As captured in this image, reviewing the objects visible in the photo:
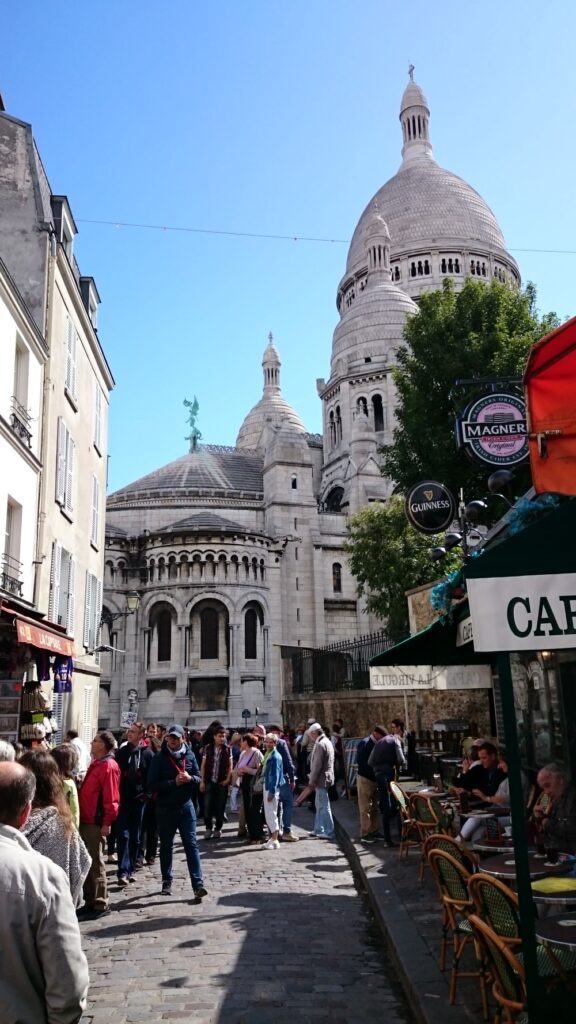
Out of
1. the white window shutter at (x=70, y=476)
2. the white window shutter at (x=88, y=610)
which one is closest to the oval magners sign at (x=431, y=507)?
the white window shutter at (x=70, y=476)

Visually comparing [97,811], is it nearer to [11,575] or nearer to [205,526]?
[11,575]

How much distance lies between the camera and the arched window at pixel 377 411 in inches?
2222

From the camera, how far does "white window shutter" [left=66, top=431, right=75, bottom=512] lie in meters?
16.1

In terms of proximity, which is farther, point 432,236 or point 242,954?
point 432,236

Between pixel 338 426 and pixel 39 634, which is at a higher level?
pixel 338 426

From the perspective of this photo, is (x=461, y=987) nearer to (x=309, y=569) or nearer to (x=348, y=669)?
(x=348, y=669)

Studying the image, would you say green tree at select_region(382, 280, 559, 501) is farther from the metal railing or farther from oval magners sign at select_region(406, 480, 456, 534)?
oval magners sign at select_region(406, 480, 456, 534)

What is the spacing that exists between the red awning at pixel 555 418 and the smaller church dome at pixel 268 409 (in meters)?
60.0

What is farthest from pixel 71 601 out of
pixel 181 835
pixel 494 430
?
pixel 494 430

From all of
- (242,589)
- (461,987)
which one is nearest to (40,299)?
(461,987)

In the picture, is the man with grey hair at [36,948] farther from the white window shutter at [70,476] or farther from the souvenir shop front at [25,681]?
the white window shutter at [70,476]

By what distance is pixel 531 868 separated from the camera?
17.9ft

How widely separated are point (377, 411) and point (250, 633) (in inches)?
878

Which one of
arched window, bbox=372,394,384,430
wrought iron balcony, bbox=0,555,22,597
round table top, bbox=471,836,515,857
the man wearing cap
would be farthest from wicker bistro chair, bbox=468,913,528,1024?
arched window, bbox=372,394,384,430
